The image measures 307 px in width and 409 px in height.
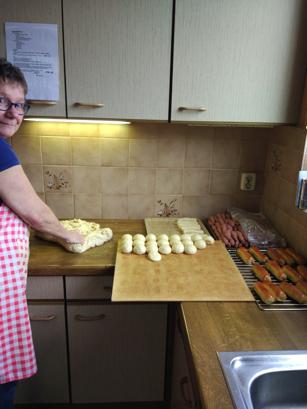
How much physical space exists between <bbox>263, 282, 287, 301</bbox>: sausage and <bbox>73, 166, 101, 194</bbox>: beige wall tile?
0.96 metres

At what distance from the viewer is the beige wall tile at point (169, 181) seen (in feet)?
5.46

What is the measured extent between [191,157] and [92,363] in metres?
1.07

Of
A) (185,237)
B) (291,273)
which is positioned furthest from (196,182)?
(291,273)

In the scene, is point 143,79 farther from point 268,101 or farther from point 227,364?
point 227,364

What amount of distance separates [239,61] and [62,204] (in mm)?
1073

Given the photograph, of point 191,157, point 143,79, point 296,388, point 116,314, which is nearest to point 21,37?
point 143,79

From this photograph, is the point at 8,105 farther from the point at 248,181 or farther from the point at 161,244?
the point at 248,181

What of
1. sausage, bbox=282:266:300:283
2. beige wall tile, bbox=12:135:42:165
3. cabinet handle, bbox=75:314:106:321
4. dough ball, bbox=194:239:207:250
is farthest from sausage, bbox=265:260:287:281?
beige wall tile, bbox=12:135:42:165

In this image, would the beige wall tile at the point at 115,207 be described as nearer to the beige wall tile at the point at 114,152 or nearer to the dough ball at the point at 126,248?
the beige wall tile at the point at 114,152

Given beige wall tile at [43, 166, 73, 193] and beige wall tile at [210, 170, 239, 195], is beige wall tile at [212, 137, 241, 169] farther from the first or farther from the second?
beige wall tile at [43, 166, 73, 193]

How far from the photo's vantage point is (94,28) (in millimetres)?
1188

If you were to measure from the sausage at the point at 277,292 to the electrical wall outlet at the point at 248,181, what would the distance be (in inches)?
27.6

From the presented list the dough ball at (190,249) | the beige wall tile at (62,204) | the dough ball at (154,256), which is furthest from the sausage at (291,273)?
the beige wall tile at (62,204)

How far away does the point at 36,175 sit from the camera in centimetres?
162
